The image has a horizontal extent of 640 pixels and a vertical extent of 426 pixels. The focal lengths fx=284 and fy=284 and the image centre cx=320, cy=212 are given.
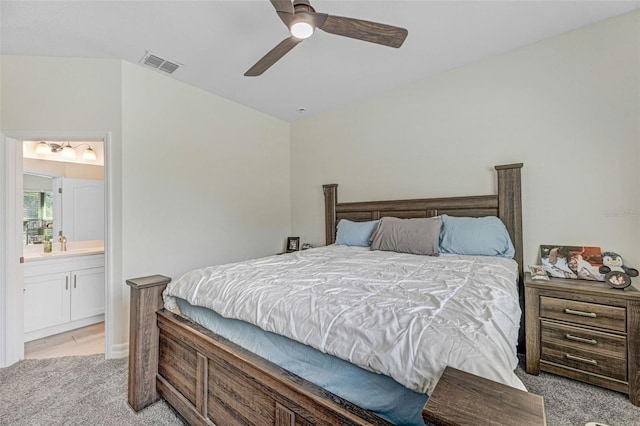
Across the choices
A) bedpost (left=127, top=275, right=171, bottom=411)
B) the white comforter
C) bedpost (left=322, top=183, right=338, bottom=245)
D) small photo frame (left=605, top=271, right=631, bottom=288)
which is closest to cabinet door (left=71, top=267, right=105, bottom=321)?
bedpost (left=127, top=275, right=171, bottom=411)

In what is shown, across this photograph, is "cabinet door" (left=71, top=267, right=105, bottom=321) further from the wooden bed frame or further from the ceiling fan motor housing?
the ceiling fan motor housing

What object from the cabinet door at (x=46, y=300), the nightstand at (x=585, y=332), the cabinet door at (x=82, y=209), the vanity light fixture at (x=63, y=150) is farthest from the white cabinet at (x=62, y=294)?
the nightstand at (x=585, y=332)

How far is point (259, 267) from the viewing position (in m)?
1.96

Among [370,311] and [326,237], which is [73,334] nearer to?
[326,237]

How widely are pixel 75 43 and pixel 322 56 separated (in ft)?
6.93

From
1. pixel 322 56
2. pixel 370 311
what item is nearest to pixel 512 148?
pixel 322 56

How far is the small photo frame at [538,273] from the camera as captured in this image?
221 cm

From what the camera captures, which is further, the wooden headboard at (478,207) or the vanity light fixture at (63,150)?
the vanity light fixture at (63,150)

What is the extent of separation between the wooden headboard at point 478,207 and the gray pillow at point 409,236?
0.32 m

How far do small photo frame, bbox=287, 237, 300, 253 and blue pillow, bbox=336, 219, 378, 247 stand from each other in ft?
3.62

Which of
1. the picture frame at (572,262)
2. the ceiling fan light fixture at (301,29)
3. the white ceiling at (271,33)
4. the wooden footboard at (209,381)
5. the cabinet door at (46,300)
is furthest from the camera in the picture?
the cabinet door at (46,300)

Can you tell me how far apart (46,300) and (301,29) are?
3659 millimetres

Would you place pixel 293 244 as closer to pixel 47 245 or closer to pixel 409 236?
pixel 409 236

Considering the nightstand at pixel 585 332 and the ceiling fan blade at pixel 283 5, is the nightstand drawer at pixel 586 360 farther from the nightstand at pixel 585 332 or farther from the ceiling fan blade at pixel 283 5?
the ceiling fan blade at pixel 283 5
